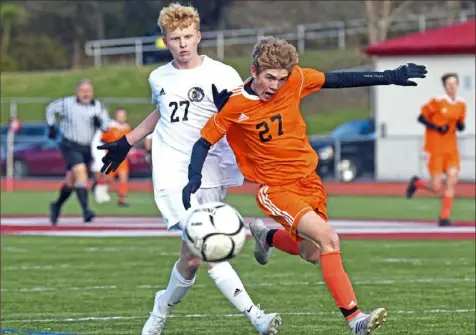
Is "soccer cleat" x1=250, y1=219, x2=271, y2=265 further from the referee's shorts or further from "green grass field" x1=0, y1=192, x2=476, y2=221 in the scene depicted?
"green grass field" x1=0, y1=192, x2=476, y2=221

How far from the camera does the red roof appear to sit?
34000 millimetres

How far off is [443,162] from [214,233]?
11212mm

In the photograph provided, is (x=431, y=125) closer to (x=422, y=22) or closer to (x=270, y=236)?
(x=270, y=236)

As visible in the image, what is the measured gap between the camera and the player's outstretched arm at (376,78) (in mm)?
8094

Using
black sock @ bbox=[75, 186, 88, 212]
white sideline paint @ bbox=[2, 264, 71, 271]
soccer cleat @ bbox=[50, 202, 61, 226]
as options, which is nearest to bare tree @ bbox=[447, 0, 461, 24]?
black sock @ bbox=[75, 186, 88, 212]

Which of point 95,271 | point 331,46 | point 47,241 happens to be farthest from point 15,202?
point 331,46

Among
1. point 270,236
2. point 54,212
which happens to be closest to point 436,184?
point 54,212

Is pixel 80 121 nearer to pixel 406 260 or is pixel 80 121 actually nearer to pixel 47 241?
pixel 47 241

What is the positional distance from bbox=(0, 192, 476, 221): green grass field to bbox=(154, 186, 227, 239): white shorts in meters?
12.5

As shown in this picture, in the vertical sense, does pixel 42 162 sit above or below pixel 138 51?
below

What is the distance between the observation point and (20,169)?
3391 centimetres

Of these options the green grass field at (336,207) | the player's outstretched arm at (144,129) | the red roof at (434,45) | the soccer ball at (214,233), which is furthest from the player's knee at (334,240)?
the red roof at (434,45)

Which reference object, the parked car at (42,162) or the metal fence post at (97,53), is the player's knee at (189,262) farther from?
the metal fence post at (97,53)

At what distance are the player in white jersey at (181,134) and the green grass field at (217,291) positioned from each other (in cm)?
68
